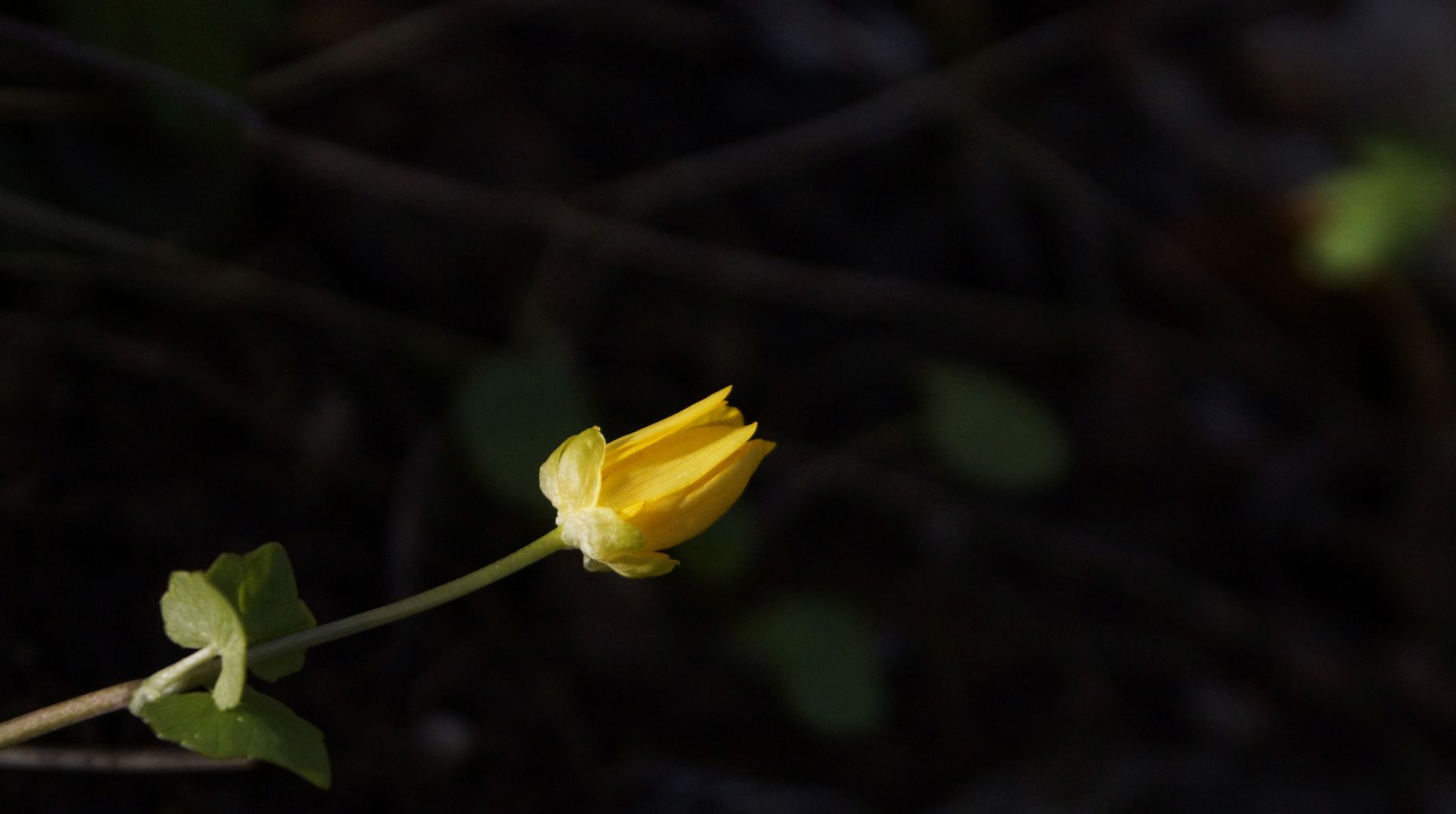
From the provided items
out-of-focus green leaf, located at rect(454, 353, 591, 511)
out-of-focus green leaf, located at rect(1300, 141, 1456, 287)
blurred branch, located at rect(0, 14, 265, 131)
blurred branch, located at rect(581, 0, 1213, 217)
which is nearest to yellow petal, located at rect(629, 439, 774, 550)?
out-of-focus green leaf, located at rect(454, 353, 591, 511)

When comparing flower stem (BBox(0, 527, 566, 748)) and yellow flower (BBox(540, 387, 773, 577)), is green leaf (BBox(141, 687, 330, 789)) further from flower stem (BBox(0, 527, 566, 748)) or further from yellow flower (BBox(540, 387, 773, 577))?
yellow flower (BBox(540, 387, 773, 577))

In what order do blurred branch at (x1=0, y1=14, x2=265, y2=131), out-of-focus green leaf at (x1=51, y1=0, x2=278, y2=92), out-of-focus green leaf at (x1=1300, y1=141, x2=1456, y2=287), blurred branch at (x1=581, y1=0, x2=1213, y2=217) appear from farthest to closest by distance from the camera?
out-of-focus green leaf at (x1=1300, y1=141, x2=1456, y2=287) → blurred branch at (x1=581, y1=0, x2=1213, y2=217) → out-of-focus green leaf at (x1=51, y1=0, x2=278, y2=92) → blurred branch at (x1=0, y1=14, x2=265, y2=131)

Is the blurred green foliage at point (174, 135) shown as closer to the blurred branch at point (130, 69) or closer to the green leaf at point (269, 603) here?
the blurred branch at point (130, 69)

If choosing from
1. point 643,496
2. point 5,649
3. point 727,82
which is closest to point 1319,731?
point 727,82

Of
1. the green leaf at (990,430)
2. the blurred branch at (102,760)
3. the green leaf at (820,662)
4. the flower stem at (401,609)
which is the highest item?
the green leaf at (990,430)

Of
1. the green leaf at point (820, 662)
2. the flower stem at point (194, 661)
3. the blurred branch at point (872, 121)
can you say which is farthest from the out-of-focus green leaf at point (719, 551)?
the flower stem at point (194, 661)

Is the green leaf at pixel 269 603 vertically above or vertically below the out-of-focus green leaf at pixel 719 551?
below

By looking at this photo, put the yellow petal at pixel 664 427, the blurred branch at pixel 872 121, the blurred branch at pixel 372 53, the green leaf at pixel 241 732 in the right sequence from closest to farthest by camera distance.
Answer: the green leaf at pixel 241 732 < the yellow petal at pixel 664 427 < the blurred branch at pixel 372 53 < the blurred branch at pixel 872 121
